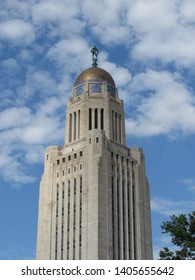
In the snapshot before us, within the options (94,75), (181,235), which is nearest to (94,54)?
(94,75)

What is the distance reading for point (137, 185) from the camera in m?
88.7

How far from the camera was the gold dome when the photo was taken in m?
97.1

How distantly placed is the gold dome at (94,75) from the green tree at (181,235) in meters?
66.1

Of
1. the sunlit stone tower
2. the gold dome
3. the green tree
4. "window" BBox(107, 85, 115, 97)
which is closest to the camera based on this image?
the green tree

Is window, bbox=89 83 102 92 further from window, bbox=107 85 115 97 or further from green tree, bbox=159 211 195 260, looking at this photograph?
green tree, bbox=159 211 195 260

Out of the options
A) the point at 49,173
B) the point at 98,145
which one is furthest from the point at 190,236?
the point at 49,173

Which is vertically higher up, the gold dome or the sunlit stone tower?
the gold dome

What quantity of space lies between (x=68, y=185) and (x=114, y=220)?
10477mm

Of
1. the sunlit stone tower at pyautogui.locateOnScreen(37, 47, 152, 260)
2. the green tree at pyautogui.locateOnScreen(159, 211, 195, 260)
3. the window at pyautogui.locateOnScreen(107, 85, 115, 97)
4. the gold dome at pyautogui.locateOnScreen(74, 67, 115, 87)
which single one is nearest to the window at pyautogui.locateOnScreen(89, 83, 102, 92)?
the sunlit stone tower at pyautogui.locateOnScreen(37, 47, 152, 260)

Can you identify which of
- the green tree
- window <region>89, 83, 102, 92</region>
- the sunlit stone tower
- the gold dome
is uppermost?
the gold dome

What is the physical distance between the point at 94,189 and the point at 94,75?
85.3 feet

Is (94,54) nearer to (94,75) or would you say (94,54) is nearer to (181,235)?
(94,75)

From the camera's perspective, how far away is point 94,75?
97.1 m

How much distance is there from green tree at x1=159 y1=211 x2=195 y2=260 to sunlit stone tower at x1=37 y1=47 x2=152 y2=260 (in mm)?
43012
